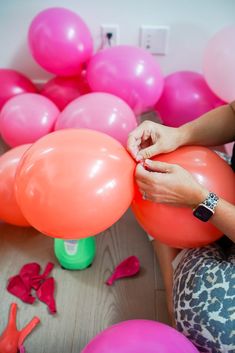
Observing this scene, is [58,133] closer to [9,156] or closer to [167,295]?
[9,156]

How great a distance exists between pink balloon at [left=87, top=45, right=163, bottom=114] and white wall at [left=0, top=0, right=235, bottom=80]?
237 millimetres

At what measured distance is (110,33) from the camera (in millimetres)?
1554

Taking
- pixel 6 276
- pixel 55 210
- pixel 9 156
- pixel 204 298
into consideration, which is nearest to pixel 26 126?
pixel 9 156

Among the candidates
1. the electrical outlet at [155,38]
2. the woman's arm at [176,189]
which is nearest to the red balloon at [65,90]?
the electrical outlet at [155,38]

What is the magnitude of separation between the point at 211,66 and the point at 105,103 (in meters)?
0.48

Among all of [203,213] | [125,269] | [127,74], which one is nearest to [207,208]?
[203,213]

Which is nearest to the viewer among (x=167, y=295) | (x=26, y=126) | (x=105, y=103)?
(x=167, y=295)

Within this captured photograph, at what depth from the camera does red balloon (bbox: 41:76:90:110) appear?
148 cm

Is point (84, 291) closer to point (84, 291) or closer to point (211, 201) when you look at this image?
point (84, 291)

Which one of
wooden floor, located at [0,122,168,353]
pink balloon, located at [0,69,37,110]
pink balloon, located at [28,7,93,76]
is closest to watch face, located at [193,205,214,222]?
wooden floor, located at [0,122,168,353]

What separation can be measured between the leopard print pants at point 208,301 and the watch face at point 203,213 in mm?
147

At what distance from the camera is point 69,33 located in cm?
133

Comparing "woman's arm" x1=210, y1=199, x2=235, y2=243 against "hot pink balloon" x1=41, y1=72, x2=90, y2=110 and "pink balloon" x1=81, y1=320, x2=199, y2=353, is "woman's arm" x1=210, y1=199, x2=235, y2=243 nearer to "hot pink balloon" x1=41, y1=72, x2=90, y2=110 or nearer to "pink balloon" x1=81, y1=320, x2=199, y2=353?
"pink balloon" x1=81, y1=320, x2=199, y2=353

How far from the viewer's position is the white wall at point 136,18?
1462 millimetres
